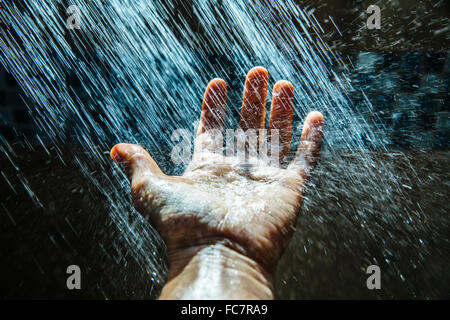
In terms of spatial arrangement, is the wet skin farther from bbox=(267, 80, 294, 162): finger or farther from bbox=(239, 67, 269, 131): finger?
bbox=(239, 67, 269, 131): finger

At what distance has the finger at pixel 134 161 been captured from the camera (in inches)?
58.8

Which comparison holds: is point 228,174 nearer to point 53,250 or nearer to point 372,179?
point 53,250

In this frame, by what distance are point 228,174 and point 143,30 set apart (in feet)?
8.74

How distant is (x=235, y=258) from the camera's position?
3.87 ft

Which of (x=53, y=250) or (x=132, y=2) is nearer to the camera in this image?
(x=53, y=250)

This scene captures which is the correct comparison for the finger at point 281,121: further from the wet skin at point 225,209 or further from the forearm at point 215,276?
the forearm at point 215,276

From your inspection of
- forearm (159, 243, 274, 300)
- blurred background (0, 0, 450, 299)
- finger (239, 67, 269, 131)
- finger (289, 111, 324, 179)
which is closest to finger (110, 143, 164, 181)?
forearm (159, 243, 274, 300)

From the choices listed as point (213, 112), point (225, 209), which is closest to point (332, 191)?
point (213, 112)

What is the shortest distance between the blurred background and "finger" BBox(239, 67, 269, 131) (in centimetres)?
126

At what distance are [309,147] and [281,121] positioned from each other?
0.34 metres
